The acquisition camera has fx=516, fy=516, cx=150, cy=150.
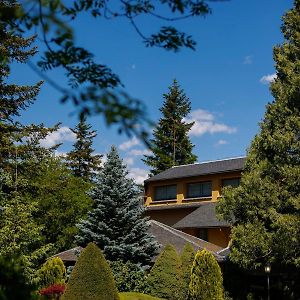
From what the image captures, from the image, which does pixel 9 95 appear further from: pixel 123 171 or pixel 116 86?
pixel 116 86

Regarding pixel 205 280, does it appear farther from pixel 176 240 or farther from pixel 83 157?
pixel 83 157

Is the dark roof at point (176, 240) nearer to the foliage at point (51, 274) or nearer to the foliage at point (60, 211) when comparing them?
the foliage at point (51, 274)

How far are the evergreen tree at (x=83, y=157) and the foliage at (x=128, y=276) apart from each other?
3118 cm

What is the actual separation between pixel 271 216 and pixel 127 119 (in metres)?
18.1

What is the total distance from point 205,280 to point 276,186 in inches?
→ 196

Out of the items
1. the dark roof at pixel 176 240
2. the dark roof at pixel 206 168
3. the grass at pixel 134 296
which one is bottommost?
the grass at pixel 134 296

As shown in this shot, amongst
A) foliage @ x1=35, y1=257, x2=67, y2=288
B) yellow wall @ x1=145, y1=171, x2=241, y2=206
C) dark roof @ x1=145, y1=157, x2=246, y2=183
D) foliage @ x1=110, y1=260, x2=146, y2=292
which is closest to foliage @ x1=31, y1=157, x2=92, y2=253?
yellow wall @ x1=145, y1=171, x2=241, y2=206

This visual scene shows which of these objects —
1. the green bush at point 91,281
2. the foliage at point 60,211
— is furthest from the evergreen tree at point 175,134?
the green bush at point 91,281

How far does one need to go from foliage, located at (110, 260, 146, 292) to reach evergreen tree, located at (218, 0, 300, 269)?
5.26m

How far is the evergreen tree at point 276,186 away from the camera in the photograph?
66.2ft

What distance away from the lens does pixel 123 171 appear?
27625 millimetres

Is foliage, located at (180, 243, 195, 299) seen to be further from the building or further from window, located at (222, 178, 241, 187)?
window, located at (222, 178, 241, 187)

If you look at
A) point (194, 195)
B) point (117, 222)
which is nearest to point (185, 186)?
point (194, 195)

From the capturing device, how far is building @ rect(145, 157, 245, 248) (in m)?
33.3
